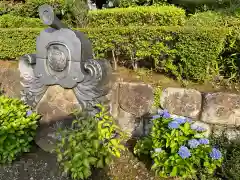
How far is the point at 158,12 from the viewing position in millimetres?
4516

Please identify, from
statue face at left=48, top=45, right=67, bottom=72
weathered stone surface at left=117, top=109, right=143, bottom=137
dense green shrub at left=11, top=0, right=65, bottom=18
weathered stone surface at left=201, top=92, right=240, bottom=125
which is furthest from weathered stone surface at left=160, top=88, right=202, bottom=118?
dense green shrub at left=11, top=0, right=65, bottom=18

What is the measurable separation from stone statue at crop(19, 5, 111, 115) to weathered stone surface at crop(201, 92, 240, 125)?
1.33m

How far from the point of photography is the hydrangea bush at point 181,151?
2.76 m

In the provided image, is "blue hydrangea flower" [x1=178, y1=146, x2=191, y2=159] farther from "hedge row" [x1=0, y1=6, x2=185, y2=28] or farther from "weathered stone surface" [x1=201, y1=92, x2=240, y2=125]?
"hedge row" [x1=0, y1=6, x2=185, y2=28]

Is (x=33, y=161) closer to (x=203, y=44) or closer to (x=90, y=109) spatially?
(x=90, y=109)

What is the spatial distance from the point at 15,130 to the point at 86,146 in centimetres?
111

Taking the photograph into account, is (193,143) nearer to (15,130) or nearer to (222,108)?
(222,108)

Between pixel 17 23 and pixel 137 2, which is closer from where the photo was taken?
pixel 17 23

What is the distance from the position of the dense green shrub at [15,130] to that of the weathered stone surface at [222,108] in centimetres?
225

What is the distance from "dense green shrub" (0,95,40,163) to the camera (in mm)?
3350

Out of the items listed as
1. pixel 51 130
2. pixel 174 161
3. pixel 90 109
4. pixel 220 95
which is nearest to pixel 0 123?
pixel 51 130

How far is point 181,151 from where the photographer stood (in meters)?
2.69

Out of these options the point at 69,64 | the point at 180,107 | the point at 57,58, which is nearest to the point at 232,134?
the point at 180,107

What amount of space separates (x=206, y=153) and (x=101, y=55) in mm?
2359
